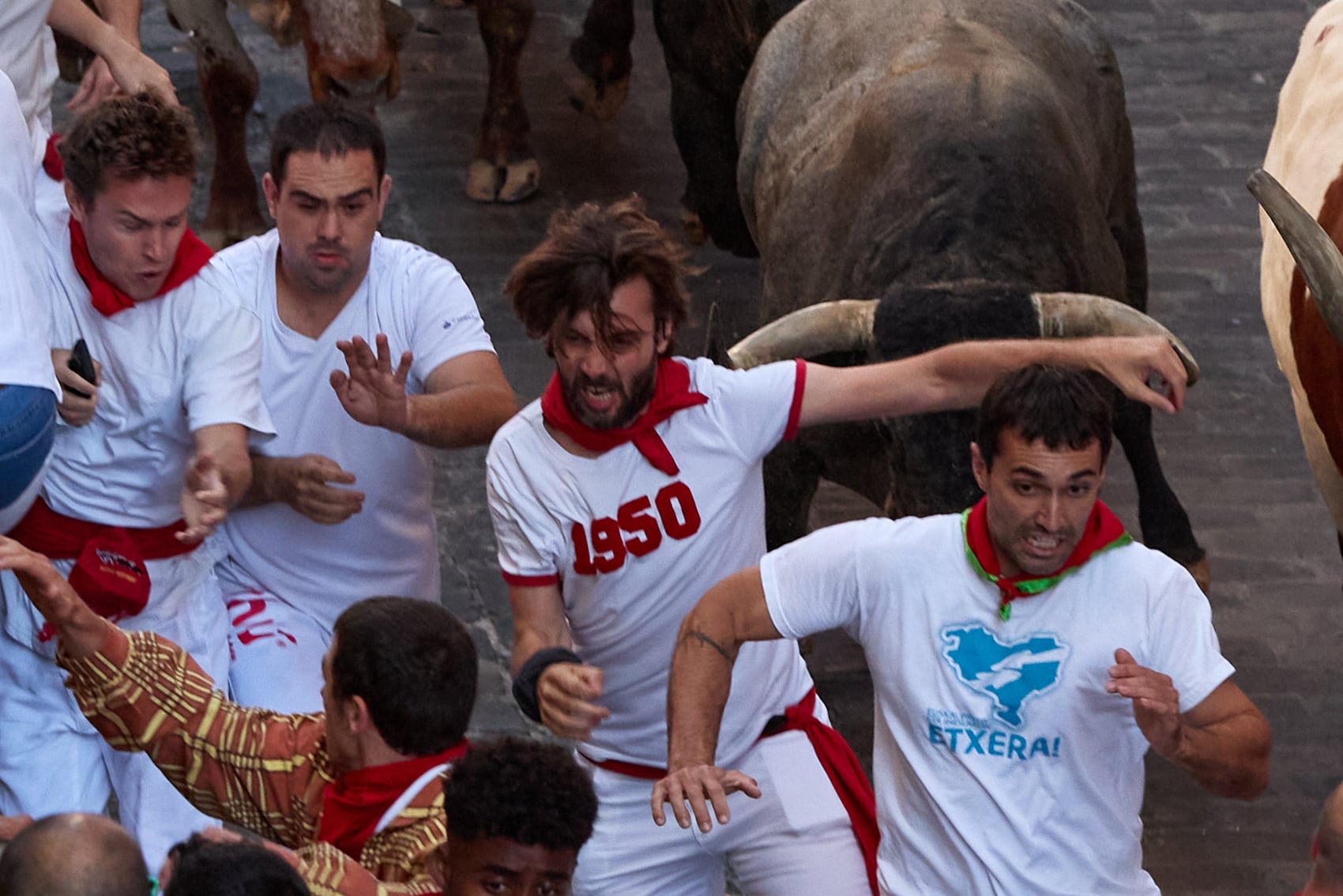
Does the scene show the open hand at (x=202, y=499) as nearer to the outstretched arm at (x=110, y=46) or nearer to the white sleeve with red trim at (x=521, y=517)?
the white sleeve with red trim at (x=521, y=517)

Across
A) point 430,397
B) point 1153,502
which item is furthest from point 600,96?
point 430,397

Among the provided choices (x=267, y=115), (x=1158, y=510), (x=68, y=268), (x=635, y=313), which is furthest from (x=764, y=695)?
(x=267, y=115)

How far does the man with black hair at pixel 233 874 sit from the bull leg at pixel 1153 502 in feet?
15.2

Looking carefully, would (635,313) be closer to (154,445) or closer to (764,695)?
(764,695)

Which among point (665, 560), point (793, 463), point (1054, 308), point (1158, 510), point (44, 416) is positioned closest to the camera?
point (44, 416)

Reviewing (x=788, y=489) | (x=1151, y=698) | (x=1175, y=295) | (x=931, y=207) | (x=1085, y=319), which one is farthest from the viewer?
(x=1175, y=295)

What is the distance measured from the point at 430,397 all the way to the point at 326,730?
1124mm

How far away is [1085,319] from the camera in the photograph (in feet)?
16.5

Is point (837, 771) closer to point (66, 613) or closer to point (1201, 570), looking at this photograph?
point (66, 613)

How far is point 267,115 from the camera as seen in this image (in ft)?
32.6

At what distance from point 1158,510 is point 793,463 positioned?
1.54 metres

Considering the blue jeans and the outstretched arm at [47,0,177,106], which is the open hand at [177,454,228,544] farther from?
the outstretched arm at [47,0,177,106]

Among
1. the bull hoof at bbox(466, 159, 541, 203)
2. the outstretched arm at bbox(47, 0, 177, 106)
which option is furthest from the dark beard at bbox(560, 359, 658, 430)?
the bull hoof at bbox(466, 159, 541, 203)

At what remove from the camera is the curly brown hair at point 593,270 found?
151 inches
